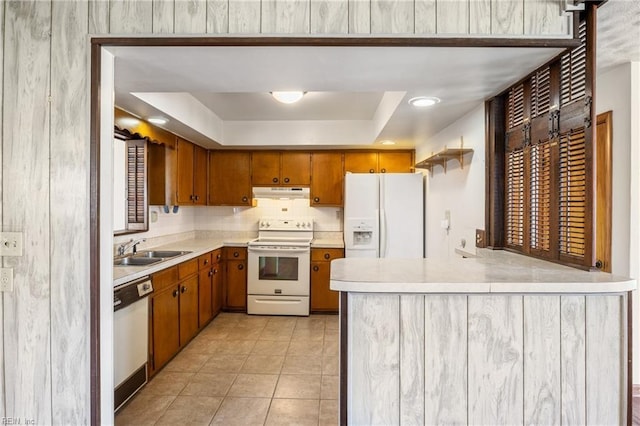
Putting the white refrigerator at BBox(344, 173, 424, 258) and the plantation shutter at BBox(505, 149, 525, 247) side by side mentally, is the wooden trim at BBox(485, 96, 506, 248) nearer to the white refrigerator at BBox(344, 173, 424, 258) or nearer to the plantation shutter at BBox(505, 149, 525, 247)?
the plantation shutter at BBox(505, 149, 525, 247)

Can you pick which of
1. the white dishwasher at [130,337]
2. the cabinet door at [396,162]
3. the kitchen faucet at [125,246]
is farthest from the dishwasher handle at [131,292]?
the cabinet door at [396,162]

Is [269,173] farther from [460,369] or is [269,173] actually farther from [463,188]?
[460,369]

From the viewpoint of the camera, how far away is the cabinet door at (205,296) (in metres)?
3.73

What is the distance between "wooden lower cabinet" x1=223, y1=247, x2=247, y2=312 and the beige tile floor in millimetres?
534

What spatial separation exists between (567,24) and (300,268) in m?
3.43

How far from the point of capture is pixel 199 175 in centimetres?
445

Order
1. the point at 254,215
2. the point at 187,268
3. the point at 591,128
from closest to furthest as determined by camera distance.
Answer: the point at 591,128 < the point at 187,268 < the point at 254,215

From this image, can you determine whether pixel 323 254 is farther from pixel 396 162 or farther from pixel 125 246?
pixel 125 246

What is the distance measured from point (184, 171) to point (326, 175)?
1739 millimetres

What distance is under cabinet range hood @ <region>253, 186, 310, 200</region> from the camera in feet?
15.2

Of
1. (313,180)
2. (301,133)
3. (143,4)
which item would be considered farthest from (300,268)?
(143,4)

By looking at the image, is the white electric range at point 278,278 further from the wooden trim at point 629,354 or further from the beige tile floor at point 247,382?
the wooden trim at point 629,354

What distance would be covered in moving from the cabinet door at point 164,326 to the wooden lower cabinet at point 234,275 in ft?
4.23

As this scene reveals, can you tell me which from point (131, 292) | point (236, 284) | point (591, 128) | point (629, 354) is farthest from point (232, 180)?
point (629, 354)
